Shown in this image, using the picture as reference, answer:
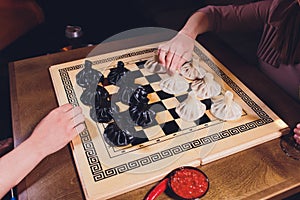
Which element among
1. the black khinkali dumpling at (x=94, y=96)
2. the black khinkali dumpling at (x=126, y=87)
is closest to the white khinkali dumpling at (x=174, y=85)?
the black khinkali dumpling at (x=126, y=87)

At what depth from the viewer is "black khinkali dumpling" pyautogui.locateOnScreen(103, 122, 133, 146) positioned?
1.22m

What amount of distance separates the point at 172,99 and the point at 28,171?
678 millimetres

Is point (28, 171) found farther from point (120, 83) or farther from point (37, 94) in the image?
point (120, 83)

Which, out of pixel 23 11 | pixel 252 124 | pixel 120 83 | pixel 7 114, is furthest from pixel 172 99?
pixel 23 11

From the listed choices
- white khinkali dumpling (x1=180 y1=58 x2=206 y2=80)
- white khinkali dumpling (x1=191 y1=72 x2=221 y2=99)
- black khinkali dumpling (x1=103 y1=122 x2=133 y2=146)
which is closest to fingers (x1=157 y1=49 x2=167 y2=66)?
white khinkali dumpling (x1=180 y1=58 x2=206 y2=80)

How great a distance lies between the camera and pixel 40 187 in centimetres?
109

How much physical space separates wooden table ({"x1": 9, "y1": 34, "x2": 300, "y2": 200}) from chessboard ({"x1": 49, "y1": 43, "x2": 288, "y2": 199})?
1.4 inches

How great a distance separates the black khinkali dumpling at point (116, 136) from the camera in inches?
48.1

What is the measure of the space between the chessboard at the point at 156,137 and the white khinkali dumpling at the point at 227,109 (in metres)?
0.02

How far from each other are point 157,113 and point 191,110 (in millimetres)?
147

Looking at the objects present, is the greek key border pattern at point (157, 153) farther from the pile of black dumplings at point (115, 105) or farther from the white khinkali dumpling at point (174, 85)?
the white khinkali dumpling at point (174, 85)

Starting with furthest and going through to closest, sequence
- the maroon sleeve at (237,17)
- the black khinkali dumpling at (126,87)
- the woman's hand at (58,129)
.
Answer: the maroon sleeve at (237,17) → the black khinkali dumpling at (126,87) → the woman's hand at (58,129)

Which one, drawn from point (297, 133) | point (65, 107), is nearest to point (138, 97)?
point (65, 107)

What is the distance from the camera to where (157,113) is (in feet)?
4.57
